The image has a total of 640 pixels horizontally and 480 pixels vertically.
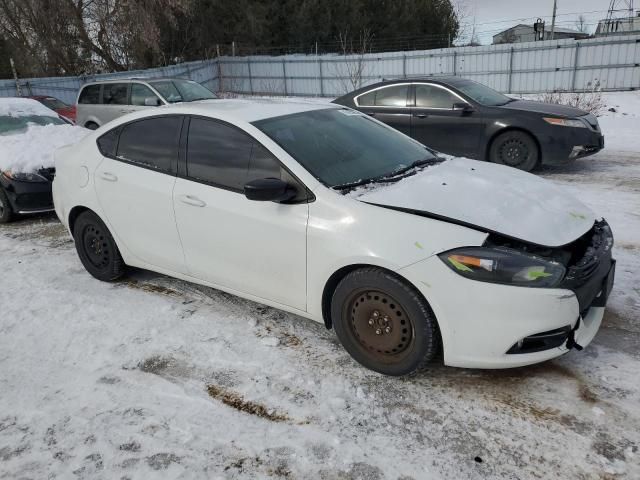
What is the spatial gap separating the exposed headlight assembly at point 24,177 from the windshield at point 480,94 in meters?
6.17

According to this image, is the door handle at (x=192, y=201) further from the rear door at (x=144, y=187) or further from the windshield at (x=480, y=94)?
the windshield at (x=480, y=94)

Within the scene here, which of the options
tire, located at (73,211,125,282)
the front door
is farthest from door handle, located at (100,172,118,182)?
the front door

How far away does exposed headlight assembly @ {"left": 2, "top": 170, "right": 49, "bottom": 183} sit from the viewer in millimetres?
6402

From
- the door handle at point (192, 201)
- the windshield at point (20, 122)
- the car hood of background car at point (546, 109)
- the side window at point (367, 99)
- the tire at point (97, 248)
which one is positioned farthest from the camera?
the side window at point (367, 99)

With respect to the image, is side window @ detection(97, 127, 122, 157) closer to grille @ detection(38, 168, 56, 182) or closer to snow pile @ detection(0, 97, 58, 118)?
grille @ detection(38, 168, 56, 182)

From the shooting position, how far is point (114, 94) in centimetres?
1173

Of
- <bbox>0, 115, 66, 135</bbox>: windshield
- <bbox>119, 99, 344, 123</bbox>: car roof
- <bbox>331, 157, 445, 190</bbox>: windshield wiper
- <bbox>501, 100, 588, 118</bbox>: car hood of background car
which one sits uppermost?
<bbox>119, 99, 344, 123</bbox>: car roof

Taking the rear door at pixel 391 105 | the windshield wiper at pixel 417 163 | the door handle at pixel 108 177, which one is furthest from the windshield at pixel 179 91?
the windshield wiper at pixel 417 163

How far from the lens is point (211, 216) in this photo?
3566mm

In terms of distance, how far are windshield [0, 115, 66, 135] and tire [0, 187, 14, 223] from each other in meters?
1.21

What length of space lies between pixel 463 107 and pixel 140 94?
6910mm

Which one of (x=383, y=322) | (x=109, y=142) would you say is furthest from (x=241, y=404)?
(x=109, y=142)

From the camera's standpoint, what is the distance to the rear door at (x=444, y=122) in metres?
8.14

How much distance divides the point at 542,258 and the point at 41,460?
8.89 feet
